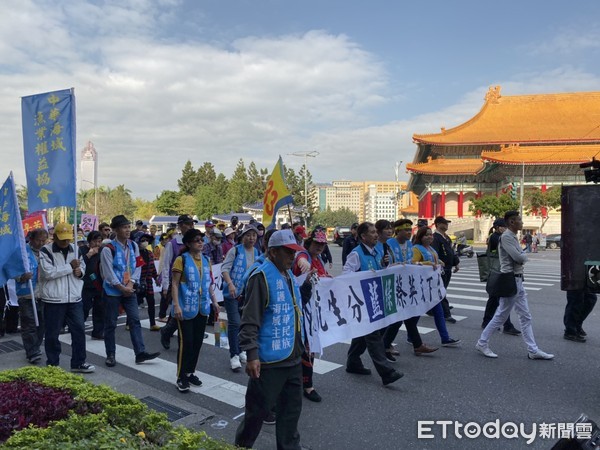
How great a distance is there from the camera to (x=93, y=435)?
2672 mm

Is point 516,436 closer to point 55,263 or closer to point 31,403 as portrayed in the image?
point 31,403

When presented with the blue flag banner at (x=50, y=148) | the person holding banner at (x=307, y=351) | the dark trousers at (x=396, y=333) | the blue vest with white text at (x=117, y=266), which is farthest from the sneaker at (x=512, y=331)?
the blue flag banner at (x=50, y=148)

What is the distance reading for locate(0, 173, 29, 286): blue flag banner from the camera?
5535 millimetres

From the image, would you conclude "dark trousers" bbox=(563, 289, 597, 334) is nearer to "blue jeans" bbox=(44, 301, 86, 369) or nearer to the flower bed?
the flower bed

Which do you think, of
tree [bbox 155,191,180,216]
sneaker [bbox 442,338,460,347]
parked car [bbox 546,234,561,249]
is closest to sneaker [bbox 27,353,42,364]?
sneaker [bbox 442,338,460,347]

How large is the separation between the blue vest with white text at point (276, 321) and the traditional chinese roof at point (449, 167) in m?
47.2

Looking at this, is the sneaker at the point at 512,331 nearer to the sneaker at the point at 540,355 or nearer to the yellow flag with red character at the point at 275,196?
the sneaker at the point at 540,355

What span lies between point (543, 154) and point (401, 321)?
4074 centimetres

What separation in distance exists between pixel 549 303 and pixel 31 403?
33.9 feet

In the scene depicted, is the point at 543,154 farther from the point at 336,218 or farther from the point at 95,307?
the point at 336,218

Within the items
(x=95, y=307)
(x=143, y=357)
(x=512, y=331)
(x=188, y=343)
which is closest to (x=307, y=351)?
(x=188, y=343)

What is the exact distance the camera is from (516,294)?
19.2 feet

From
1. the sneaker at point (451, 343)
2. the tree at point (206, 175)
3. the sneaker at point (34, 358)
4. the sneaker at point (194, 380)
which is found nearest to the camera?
the sneaker at point (194, 380)

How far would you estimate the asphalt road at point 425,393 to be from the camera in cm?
392
